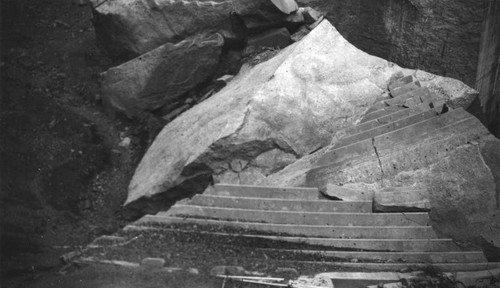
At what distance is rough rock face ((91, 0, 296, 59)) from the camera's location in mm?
10711

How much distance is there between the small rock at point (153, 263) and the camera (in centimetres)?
689

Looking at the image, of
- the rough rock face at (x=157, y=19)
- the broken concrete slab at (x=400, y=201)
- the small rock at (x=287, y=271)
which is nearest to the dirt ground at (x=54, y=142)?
the rough rock face at (x=157, y=19)

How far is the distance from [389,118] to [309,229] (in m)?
2.20

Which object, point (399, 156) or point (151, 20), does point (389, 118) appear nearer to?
point (399, 156)

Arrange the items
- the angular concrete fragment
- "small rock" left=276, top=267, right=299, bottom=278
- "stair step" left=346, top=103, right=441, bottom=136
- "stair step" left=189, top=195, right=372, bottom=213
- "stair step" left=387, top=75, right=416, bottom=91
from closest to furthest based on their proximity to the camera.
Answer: "small rock" left=276, top=267, right=299, bottom=278
"stair step" left=189, top=195, right=372, bottom=213
"stair step" left=346, top=103, right=441, bottom=136
"stair step" left=387, top=75, right=416, bottom=91
the angular concrete fragment

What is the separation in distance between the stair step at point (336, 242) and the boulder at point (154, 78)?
3122 mm

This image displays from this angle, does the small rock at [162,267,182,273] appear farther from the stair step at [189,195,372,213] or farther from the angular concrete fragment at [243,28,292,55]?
the angular concrete fragment at [243,28,292,55]

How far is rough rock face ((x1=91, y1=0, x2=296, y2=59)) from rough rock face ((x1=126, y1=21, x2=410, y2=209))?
94 centimetres

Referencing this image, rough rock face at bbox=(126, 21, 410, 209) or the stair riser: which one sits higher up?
rough rock face at bbox=(126, 21, 410, 209)

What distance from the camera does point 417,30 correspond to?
11.8 metres

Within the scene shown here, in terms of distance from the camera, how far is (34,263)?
709cm

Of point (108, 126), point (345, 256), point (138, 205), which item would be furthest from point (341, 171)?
point (108, 126)

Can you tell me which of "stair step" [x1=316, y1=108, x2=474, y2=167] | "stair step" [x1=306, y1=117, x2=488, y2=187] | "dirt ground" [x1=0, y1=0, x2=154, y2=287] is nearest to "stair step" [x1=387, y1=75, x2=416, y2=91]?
"stair step" [x1=316, y1=108, x2=474, y2=167]

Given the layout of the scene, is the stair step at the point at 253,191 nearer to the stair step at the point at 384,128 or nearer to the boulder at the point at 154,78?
the stair step at the point at 384,128
